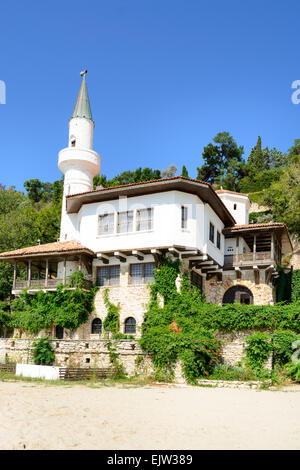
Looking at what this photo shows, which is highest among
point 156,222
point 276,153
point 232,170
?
point 276,153

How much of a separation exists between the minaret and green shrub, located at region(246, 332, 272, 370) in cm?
1497

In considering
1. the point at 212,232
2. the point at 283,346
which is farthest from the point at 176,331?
the point at 212,232

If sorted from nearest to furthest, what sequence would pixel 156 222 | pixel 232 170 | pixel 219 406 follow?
pixel 219 406, pixel 156 222, pixel 232 170

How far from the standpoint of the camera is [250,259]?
29312 millimetres

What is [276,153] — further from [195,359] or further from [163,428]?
[163,428]

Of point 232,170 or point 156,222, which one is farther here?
point 232,170

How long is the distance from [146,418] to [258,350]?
9885 millimetres

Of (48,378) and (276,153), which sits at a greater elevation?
(276,153)

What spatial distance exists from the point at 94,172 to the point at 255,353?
18.5 m

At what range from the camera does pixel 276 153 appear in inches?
3199

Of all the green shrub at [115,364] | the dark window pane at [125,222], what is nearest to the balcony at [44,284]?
the dark window pane at [125,222]

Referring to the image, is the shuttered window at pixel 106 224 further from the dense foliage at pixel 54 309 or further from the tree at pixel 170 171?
the tree at pixel 170 171

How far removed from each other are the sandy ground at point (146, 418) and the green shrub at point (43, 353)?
5659mm
